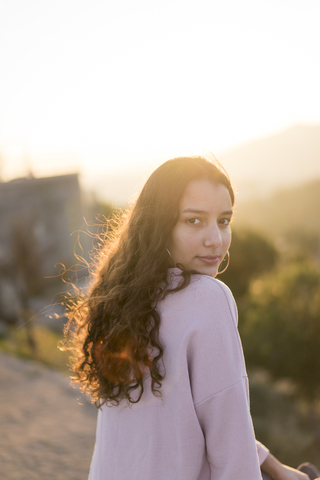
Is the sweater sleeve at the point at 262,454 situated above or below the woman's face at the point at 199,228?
below

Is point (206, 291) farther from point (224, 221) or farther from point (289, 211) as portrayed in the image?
point (289, 211)

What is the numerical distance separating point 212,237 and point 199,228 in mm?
58

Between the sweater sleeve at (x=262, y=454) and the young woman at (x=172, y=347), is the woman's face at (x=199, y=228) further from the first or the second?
the sweater sleeve at (x=262, y=454)

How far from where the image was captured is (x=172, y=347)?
124 cm

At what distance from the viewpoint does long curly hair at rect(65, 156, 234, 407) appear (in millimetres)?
1296

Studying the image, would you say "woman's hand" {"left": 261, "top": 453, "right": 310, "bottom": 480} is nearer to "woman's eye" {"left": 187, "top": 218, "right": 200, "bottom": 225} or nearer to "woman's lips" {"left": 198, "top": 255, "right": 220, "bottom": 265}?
"woman's lips" {"left": 198, "top": 255, "right": 220, "bottom": 265}

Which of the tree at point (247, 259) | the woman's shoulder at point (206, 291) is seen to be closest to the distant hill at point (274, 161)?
the tree at point (247, 259)

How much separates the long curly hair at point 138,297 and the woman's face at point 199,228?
0.03 metres

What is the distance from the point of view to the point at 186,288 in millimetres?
1265

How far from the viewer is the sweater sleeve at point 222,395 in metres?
1.18

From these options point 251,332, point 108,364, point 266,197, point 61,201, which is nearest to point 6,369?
point 108,364

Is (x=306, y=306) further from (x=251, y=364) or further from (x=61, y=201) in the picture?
(x=61, y=201)

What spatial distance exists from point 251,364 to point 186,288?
13637 mm

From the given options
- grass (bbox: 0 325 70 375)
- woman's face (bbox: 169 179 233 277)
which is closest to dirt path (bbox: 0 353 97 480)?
grass (bbox: 0 325 70 375)
